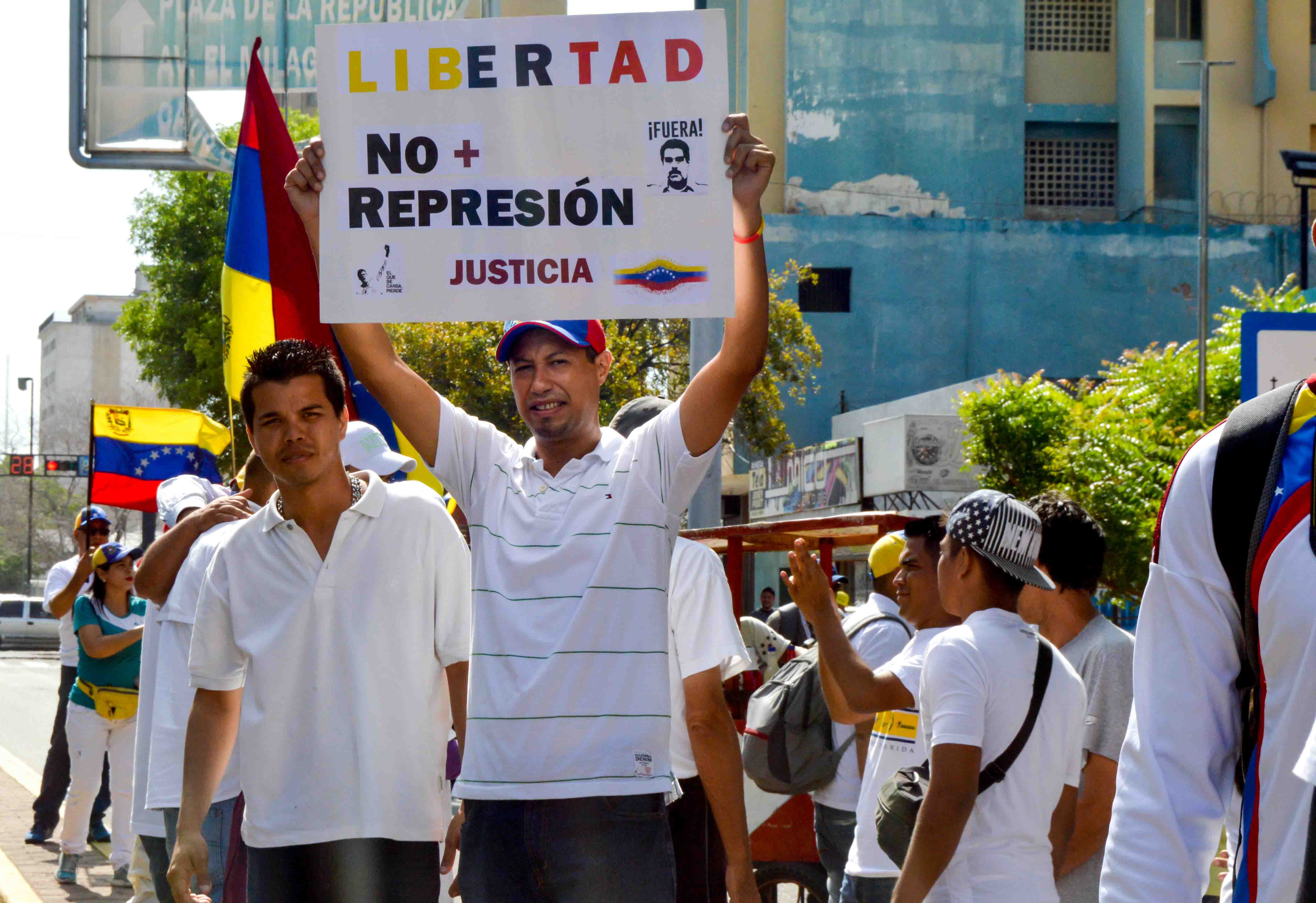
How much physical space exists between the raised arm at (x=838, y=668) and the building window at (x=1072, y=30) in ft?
128

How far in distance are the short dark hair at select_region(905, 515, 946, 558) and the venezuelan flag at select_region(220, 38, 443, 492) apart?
2398mm

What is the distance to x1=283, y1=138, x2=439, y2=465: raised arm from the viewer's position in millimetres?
3537

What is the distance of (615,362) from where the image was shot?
101 feet

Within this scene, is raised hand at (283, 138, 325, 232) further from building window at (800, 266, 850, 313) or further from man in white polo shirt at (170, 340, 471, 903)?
building window at (800, 266, 850, 313)

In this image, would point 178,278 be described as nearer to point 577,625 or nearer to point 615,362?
point 615,362

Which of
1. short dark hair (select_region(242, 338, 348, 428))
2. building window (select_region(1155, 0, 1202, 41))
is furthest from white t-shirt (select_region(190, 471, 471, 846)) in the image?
building window (select_region(1155, 0, 1202, 41))

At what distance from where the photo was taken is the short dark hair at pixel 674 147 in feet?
11.5

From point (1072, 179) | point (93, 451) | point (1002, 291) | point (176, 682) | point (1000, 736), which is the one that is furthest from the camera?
point (1072, 179)

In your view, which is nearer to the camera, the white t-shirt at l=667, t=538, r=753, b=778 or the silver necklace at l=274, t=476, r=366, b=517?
the silver necklace at l=274, t=476, r=366, b=517

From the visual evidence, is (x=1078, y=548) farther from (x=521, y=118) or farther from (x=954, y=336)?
(x=954, y=336)

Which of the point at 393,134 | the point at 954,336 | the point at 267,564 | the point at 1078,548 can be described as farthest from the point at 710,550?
the point at 954,336

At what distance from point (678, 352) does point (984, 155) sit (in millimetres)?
13347

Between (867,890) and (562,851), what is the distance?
1.65 meters

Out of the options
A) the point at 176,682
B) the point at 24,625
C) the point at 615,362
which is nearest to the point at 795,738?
the point at 176,682
